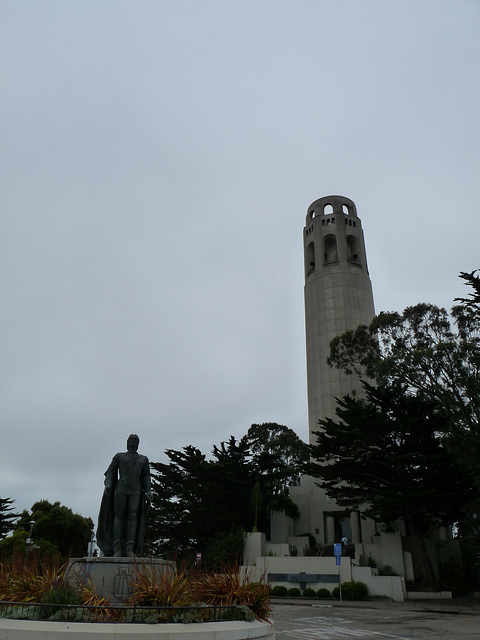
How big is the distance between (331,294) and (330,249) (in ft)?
22.7

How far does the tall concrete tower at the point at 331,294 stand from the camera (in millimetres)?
47531

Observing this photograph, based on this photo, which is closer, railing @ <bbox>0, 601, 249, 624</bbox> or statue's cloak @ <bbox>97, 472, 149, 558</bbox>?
railing @ <bbox>0, 601, 249, 624</bbox>

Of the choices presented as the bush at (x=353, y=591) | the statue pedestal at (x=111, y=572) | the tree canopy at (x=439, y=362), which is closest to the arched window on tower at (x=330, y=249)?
the tree canopy at (x=439, y=362)

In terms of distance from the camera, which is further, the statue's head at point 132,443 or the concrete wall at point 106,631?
the statue's head at point 132,443

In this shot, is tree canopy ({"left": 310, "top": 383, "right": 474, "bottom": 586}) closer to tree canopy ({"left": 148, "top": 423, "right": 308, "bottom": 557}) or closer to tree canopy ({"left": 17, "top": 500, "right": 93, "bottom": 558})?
tree canopy ({"left": 148, "top": 423, "right": 308, "bottom": 557})

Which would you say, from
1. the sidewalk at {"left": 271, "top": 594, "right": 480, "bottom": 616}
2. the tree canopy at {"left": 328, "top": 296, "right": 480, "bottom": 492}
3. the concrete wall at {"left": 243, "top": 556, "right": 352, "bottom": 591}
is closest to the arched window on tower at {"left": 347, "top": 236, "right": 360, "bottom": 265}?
the tree canopy at {"left": 328, "top": 296, "right": 480, "bottom": 492}

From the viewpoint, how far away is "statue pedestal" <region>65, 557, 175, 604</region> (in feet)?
29.3

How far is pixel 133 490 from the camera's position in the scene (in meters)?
10.9

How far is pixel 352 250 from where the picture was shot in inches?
2137

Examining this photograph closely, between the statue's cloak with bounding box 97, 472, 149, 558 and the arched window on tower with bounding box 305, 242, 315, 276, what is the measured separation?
4596 cm

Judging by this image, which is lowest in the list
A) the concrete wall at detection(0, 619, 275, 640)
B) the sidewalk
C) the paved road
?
the paved road

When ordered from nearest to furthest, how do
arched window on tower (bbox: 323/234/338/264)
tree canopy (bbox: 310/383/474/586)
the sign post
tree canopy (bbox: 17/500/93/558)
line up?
1. the sign post
2. tree canopy (bbox: 310/383/474/586)
3. tree canopy (bbox: 17/500/93/558)
4. arched window on tower (bbox: 323/234/338/264)

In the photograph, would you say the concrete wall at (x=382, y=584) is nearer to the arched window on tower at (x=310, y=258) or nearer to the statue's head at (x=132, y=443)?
the statue's head at (x=132, y=443)

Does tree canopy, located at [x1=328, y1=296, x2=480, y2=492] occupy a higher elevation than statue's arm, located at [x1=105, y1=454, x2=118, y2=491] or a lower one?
higher
